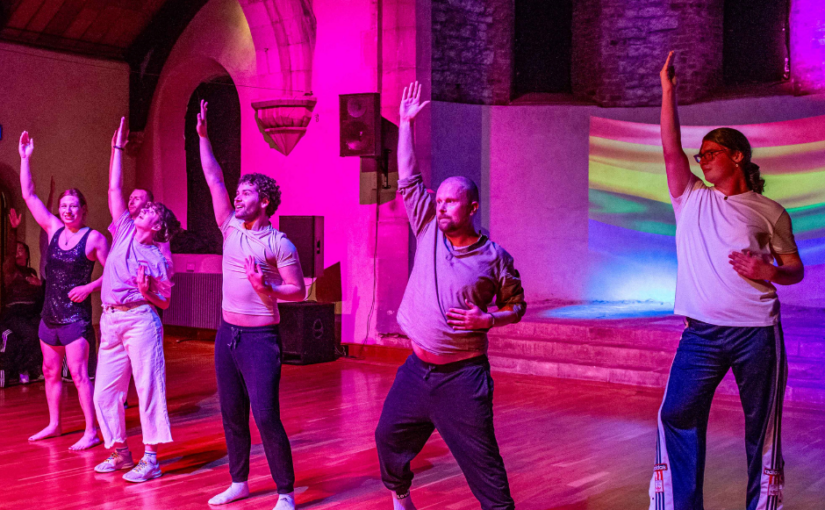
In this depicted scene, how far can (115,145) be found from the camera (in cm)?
464

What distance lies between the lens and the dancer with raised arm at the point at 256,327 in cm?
377

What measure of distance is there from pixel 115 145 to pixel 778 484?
3646mm

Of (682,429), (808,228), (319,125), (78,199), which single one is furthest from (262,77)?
(682,429)

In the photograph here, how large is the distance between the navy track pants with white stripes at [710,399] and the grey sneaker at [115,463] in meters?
2.87

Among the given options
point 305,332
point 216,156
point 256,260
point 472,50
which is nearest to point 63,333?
point 256,260

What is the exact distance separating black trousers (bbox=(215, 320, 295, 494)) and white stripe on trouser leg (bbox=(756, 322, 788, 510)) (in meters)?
1.97

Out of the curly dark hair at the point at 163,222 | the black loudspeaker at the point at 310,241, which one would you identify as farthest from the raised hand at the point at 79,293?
the black loudspeaker at the point at 310,241

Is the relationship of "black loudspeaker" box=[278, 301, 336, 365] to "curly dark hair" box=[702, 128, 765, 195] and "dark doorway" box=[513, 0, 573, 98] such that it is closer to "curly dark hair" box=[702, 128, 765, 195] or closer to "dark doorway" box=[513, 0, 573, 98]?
"dark doorway" box=[513, 0, 573, 98]

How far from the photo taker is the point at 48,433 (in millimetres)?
5352

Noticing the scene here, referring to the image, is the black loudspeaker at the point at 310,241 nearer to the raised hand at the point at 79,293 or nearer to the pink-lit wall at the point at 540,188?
the pink-lit wall at the point at 540,188

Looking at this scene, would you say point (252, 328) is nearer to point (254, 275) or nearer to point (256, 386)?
point (256, 386)

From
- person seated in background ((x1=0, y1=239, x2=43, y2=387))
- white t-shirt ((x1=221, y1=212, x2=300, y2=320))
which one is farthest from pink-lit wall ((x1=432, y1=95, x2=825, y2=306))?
white t-shirt ((x1=221, y1=212, x2=300, y2=320))

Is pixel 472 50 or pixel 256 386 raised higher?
pixel 472 50

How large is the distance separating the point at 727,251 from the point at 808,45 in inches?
277
